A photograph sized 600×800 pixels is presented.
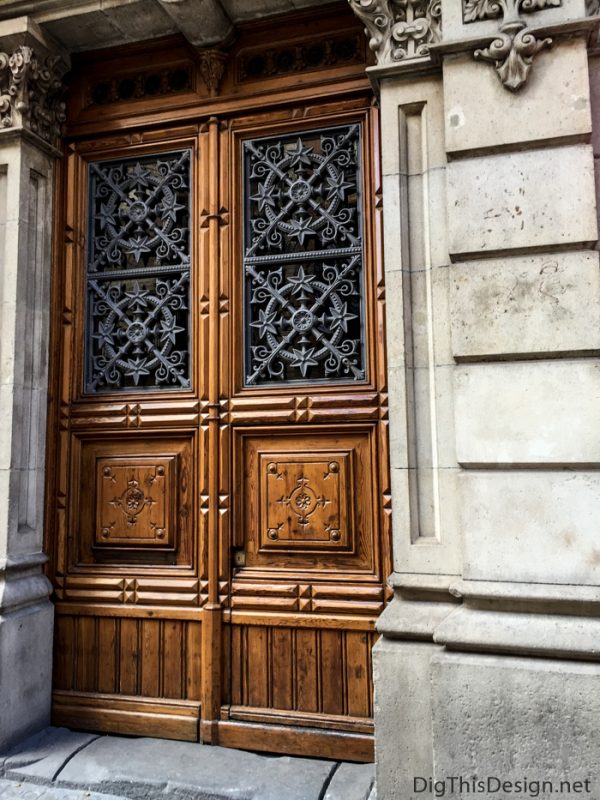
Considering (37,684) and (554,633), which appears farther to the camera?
(37,684)

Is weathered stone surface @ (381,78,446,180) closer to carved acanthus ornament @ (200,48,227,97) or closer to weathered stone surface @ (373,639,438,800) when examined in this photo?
carved acanthus ornament @ (200,48,227,97)

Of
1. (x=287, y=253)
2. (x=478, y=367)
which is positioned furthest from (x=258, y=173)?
(x=478, y=367)

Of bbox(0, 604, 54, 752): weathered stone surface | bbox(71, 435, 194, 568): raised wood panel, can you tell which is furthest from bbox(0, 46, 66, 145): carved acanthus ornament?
bbox(0, 604, 54, 752): weathered stone surface

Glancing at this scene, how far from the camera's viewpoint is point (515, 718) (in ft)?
9.93

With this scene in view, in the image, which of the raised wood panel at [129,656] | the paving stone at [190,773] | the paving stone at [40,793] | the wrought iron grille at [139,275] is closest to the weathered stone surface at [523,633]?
the paving stone at [190,773]

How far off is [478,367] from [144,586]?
8.54ft

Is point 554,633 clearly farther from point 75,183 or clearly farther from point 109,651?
point 75,183

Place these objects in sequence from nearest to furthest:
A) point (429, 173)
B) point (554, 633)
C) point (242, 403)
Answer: point (554, 633), point (429, 173), point (242, 403)

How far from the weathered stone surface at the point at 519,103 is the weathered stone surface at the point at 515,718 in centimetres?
264

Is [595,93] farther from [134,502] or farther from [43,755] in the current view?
[43,755]

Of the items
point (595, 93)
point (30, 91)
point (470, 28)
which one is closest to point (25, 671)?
point (30, 91)

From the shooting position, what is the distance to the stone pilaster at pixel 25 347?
4.16m

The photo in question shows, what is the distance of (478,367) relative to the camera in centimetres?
332

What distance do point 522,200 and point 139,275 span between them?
8.52ft
